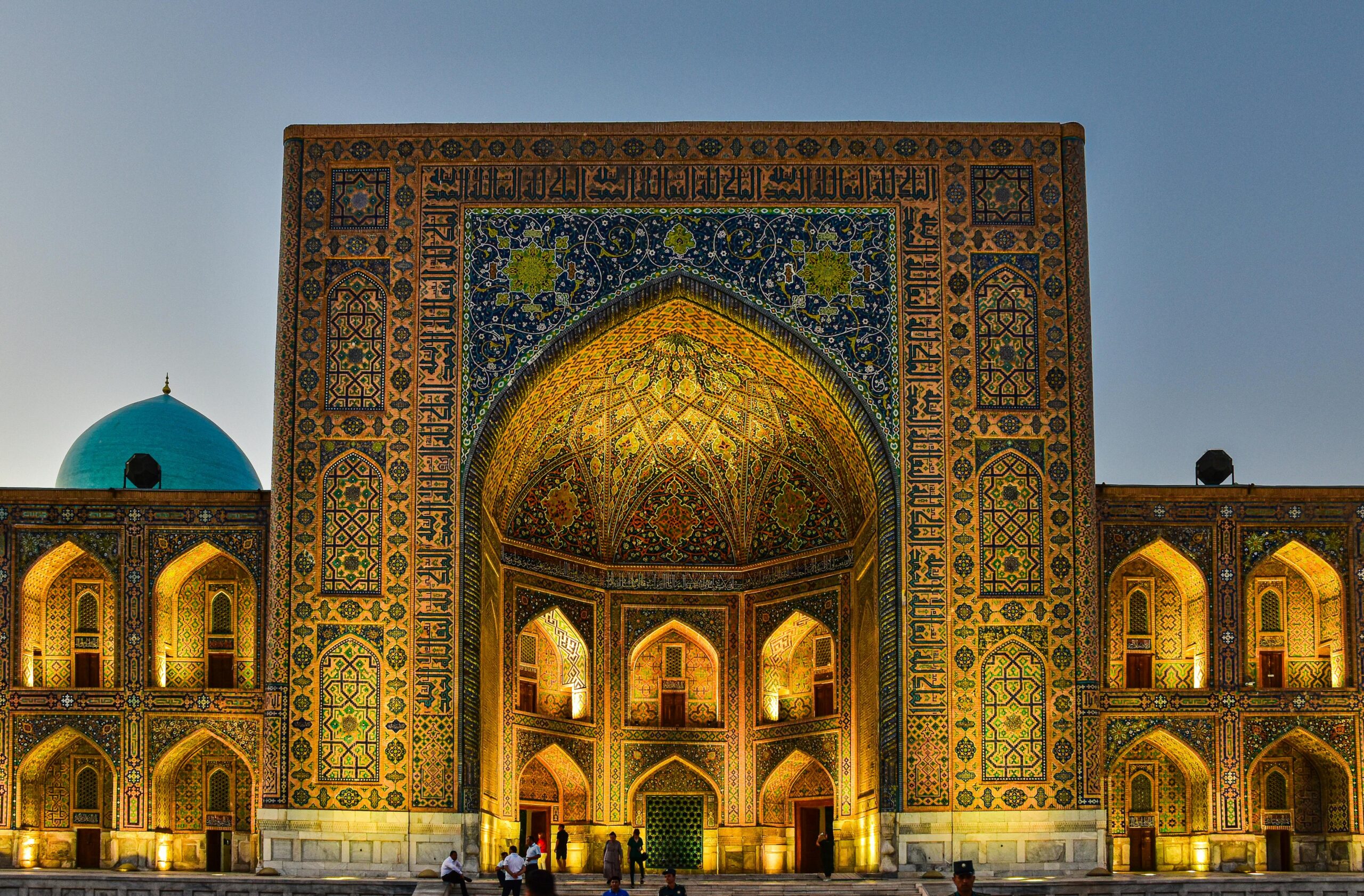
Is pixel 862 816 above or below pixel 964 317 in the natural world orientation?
below

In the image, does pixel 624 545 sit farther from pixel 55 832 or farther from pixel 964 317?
pixel 55 832

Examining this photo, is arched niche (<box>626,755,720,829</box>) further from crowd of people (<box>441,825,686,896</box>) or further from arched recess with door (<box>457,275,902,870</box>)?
crowd of people (<box>441,825,686,896</box>)

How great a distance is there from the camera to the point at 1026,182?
53.4 ft

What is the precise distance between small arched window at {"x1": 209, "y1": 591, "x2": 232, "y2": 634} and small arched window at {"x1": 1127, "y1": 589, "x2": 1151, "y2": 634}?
8692 millimetres

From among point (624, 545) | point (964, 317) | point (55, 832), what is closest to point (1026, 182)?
point (964, 317)

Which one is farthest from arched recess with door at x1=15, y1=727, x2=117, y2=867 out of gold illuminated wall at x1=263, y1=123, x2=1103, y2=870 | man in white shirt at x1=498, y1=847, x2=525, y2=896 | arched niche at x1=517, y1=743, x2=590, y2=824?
man in white shirt at x1=498, y1=847, x2=525, y2=896

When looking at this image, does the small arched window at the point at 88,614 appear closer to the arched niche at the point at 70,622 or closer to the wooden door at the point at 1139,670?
the arched niche at the point at 70,622

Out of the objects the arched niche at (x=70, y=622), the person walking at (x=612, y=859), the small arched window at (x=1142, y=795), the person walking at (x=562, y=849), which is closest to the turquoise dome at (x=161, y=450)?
the arched niche at (x=70, y=622)

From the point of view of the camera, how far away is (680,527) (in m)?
19.5

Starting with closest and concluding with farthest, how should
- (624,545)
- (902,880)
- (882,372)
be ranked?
(902,880) < (882,372) < (624,545)

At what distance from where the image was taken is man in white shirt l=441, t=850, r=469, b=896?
46.3 feet

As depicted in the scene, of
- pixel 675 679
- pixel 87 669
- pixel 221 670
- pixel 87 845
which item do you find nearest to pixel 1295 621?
pixel 675 679

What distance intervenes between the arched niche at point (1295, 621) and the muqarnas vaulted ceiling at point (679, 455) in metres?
3.93

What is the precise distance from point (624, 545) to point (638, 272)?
13.7 ft
